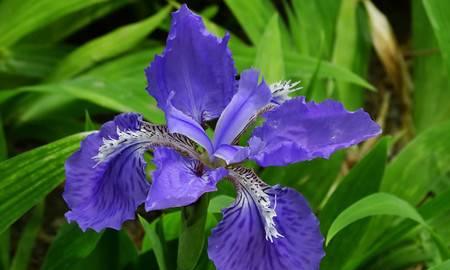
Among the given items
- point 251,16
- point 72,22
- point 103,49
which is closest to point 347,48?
point 251,16

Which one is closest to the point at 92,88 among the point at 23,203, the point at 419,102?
the point at 23,203

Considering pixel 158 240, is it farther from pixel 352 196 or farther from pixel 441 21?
pixel 441 21

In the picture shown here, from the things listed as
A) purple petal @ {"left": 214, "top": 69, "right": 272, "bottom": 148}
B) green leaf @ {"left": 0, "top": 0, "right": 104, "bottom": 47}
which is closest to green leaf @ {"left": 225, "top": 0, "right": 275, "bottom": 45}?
green leaf @ {"left": 0, "top": 0, "right": 104, "bottom": 47}

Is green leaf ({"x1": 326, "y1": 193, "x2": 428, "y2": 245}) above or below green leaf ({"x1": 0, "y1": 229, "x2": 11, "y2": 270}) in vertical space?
above

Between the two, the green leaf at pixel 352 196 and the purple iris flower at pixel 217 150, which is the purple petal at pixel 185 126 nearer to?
the purple iris flower at pixel 217 150

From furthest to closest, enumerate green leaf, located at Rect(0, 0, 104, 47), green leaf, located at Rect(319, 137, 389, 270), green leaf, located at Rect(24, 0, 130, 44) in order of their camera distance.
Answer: green leaf, located at Rect(24, 0, 130, 44) < green leaf, located at Rect(0, 0, 104, 47) < green leaf, located at Rect(319, 137, 389, 270)

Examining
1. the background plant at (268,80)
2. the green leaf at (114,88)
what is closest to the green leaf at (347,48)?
the background plant at (268,80)

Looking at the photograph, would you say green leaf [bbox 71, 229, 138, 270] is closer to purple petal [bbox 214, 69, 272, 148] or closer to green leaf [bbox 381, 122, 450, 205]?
purple petal [bbox 214, 69, 272, 148]
